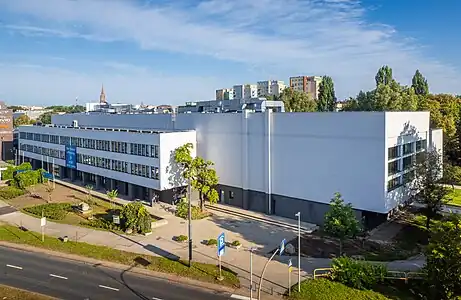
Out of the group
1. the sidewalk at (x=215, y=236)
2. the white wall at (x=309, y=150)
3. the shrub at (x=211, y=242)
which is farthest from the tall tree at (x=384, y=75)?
the shrub at (x=211, y=242)

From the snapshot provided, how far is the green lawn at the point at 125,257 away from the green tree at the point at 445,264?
38.2 feet

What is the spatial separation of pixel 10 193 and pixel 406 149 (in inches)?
1925

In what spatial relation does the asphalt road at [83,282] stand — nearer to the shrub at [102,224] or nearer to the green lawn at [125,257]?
the green lawn at [125,257]

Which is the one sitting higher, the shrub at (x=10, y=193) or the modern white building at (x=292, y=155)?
the modern white building at (x=292, y=155)

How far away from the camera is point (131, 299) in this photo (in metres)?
24.1

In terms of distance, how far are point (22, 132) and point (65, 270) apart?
57790mm

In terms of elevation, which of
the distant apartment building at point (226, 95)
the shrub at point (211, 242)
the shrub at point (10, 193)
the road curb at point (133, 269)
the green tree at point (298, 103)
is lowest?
the road curb at point (133, 269)

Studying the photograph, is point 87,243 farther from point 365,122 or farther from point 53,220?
point 365,122

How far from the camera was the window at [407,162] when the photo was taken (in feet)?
132

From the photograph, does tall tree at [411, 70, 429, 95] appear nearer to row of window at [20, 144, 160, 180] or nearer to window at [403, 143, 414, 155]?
window at [403, 143, 414, 155]

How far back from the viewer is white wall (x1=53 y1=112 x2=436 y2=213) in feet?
119

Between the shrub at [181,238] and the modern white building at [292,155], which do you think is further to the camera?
the modern white building at [292,155]

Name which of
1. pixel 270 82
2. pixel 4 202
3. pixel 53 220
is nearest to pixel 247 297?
pixel 53 220

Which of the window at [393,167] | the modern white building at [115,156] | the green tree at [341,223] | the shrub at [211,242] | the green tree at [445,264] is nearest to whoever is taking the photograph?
the green tree at [445,264]
